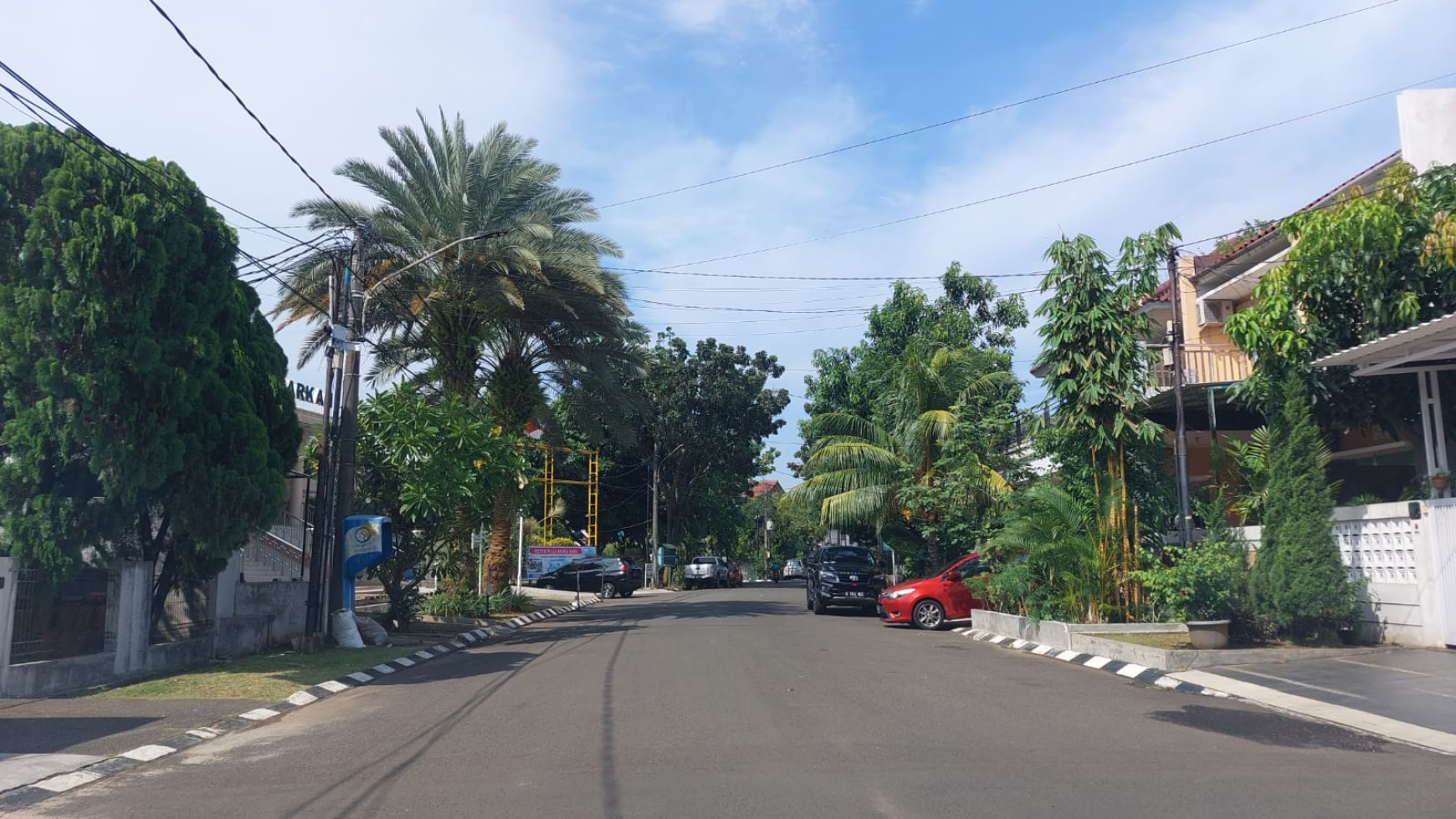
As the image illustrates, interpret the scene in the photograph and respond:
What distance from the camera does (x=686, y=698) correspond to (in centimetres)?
1116

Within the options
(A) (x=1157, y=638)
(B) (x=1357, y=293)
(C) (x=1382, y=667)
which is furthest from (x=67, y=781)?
(B) (x=1357, y=293)

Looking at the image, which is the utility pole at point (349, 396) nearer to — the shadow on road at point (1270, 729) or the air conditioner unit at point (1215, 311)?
the shadow on road at point (1270, 729)

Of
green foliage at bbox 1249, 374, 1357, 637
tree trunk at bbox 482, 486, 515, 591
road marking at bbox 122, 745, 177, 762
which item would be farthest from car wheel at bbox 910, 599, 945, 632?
road marking at bbox 122, 745, 177, 762

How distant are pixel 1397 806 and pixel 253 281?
16997 millimetres

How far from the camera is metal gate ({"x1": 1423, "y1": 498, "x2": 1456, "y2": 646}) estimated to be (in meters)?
13.2

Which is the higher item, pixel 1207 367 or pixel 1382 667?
pixel 1207 367

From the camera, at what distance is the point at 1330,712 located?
31.6 feet

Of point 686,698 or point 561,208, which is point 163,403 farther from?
point 561,208

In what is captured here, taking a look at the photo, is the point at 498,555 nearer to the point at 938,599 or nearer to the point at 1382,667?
the point at 938,599

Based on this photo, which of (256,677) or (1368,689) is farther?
(256,677)

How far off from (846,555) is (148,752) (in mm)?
20545

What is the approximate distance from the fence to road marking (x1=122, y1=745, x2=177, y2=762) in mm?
3857

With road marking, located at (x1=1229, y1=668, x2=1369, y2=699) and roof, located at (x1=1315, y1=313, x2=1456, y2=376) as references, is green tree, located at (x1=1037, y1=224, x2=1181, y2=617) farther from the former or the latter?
road marking, located at (x1=1229, y1=668, x2=1369, y2=699)

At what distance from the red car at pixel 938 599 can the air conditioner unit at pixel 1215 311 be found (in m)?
8.89
